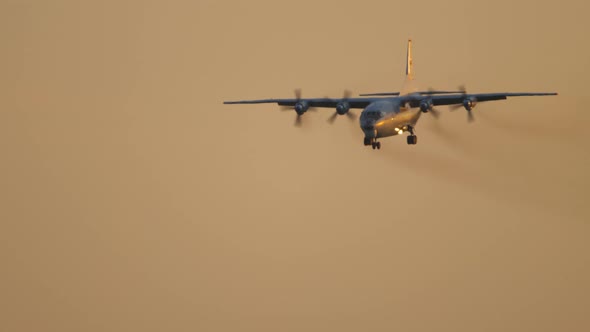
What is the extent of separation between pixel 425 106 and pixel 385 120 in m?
4.32

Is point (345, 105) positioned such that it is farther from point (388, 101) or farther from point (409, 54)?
point (409, 54)

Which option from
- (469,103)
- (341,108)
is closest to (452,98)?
(469,103)

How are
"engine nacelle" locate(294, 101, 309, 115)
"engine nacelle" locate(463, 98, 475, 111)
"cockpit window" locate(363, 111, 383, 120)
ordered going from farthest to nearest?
"engine nacelle" locate(294, 101, 309, 115), "engine nacelle" locate(463, 98, 475, 111), "cockpit window" locate(363, 111, 383, 120)

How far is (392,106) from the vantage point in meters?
102

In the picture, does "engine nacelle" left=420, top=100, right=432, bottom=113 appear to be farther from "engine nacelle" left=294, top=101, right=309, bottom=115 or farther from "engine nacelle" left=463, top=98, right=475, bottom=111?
"engine nacelle" left=294, top=101, right=309, bottom=115

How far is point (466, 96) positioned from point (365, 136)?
8.45 metres

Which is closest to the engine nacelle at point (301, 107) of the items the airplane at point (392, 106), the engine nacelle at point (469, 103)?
the airplane at point (392, 106)

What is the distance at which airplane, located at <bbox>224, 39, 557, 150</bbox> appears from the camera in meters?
99.4

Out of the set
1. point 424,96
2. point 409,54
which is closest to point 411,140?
point 424,96

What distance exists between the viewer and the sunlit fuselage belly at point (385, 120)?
325 feet

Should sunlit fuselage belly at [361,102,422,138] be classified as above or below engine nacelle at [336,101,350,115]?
below

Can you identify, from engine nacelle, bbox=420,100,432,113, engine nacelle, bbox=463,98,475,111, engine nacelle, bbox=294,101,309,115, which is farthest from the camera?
engine nacelle, bbox=294,101,309,115

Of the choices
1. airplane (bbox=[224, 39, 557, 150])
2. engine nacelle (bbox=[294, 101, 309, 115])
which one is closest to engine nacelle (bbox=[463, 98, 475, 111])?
airplane (bbox=[224, 39, 557, 150])

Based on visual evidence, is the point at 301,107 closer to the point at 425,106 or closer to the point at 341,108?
the point at 341,108
